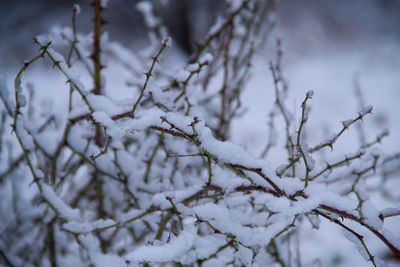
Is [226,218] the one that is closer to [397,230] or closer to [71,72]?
[71,72]

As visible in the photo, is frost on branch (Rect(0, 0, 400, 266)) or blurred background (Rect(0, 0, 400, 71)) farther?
blurred background (Rect(0, 0, 400, 71))

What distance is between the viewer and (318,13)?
738 centimetres

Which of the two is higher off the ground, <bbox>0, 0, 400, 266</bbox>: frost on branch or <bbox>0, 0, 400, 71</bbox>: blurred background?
<bbox>0, 0, 400, 71</bbox>: blurred background

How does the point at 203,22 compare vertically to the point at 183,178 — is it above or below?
above

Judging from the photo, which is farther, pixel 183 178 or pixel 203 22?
pixel 203 22

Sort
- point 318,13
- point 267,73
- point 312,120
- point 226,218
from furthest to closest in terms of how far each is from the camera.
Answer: point 318,13 → point 267,73 → point 312,120 → point 226,218

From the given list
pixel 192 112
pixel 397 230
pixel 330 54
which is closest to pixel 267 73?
pixel 330 54

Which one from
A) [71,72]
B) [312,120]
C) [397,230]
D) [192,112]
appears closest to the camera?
[71,72]

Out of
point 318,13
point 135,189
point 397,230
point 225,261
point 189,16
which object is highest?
point 318,13

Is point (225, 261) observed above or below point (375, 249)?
below

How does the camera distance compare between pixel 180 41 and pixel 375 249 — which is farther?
pixel 180 41

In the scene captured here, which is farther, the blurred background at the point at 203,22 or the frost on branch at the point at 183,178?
the blurred background at the point at 203,22

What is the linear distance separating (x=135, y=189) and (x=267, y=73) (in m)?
5.37

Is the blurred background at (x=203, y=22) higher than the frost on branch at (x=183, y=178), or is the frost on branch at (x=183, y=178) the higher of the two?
the blurred background at (x=203, y=22)
